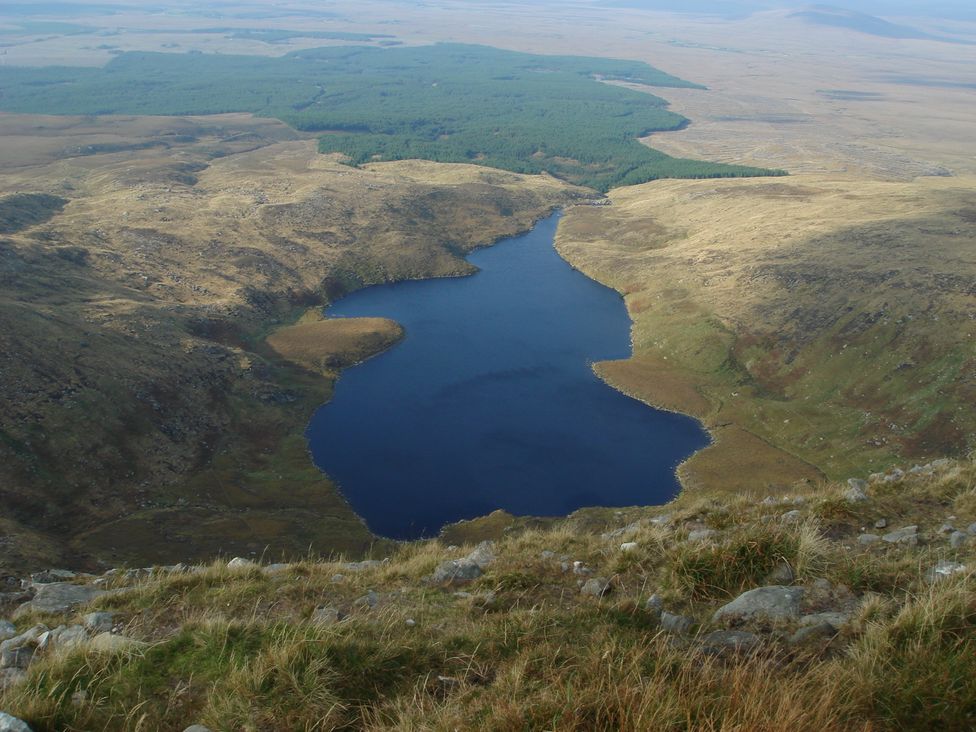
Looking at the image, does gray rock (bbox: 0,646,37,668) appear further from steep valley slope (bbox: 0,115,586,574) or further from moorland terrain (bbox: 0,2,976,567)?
moorland terrain (bbox: 0,2,976,567)

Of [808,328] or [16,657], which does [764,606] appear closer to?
[16,657]

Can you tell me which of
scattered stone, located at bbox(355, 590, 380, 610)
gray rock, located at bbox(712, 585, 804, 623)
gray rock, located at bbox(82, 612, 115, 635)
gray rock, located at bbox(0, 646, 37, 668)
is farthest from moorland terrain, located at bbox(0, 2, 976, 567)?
gray rock, located at bbox(712, 585, 804, 623)

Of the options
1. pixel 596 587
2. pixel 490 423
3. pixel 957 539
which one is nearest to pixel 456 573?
pixel 596 587

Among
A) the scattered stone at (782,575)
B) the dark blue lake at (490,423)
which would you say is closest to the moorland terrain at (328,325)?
the dark blue lake at (490,423)

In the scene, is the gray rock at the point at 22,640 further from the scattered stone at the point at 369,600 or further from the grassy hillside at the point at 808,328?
the grassy hillside at the point at 808,328

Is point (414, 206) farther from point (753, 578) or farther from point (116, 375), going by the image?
point (753, 578)

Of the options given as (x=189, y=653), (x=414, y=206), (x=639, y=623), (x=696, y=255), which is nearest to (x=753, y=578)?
(x=639, y=623)
